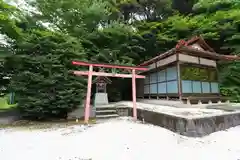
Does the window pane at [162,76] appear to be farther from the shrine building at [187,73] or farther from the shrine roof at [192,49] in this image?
the shrine roof at [192,49]

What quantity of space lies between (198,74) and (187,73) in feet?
3.36

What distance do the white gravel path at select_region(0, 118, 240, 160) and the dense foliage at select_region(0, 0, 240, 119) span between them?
83.6 inches

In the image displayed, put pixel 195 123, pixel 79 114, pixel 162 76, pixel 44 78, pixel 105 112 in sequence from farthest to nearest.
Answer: pixel 162 76, pixel 79 114, pixel 105 112, pixel 44 78, pixel 195 123

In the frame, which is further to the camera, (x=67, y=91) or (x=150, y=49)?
(x=150, y=49)

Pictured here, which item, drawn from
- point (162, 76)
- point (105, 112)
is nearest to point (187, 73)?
point (162, 76)

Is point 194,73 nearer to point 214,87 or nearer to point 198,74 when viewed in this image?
point 198,74

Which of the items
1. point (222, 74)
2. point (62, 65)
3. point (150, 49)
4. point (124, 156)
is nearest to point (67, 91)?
point (62, 65)

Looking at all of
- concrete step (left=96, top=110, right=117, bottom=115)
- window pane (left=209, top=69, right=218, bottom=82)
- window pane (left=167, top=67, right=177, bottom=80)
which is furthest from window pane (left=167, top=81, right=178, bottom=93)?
concrete step (left=96, top=110, right=117, bottom=115)

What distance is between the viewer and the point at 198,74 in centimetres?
905

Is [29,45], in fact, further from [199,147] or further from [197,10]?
[197,10]

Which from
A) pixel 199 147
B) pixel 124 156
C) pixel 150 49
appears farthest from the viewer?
pixel 150 49

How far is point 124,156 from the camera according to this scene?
117 inches

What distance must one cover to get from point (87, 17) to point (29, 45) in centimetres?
603

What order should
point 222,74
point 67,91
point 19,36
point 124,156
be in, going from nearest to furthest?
point 124,156 < point 67,91 < point 19,36 < point 222,74
